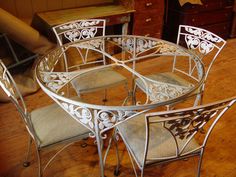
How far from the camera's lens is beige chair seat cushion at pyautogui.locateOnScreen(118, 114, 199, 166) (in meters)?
1.37

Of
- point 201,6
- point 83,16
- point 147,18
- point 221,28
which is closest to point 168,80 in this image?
point 83,16

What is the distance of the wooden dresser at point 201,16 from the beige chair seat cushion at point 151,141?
2509 millimetres

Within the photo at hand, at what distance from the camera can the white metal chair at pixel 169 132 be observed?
1111mm

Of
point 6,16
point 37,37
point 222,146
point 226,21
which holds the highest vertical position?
point 6,16

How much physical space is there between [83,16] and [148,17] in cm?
85

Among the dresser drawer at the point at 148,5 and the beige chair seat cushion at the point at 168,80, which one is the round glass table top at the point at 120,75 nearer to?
the beige chair seat cushion at the point at 168,80

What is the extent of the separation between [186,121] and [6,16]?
201 centimetres

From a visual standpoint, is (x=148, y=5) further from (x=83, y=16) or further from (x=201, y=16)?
(x=201, y=16)

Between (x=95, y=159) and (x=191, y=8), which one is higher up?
(x=191, y=8)

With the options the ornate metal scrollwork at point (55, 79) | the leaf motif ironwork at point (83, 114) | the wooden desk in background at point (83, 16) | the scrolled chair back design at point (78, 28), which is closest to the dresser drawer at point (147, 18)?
the wooden desk in background at point (83, 16)

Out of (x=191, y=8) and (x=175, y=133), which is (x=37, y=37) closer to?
(x=175, y=133)

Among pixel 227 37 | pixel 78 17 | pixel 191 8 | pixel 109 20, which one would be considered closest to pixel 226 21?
pixel 227 37

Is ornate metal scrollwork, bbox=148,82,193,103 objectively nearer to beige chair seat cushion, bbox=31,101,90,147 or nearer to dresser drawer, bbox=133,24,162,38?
beige chair seat cushion, bbox=31,101,90,147

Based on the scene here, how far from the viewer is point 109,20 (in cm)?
289
